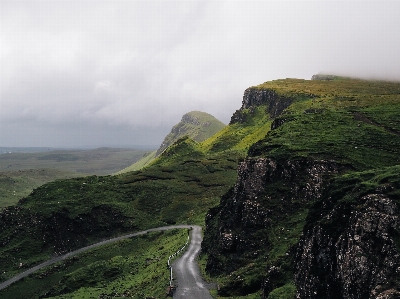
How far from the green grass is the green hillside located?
1.03 m

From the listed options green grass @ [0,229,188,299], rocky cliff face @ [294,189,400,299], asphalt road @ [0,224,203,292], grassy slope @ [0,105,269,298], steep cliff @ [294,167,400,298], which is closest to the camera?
rocky cliff face @ [294,189,400,299]

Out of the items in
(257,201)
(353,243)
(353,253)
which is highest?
(353,243)

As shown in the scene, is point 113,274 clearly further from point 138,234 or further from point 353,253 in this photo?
point 353,253

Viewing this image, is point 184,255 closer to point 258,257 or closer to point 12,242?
point 258,257

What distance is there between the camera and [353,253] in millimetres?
39562

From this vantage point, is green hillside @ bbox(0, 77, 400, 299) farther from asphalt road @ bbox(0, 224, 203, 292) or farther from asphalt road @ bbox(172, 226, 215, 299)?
asphalt road @ bbox(0, 224, 203, 292)

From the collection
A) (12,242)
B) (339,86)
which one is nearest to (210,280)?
(12,242)

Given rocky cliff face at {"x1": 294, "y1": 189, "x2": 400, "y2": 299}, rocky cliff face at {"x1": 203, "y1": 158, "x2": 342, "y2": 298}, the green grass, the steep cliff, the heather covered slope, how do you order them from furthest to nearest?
the green grass → rocky cliff face at {"x1": 203, "y1": 158, "x2": 342, "y2": 298} → the heather covered slope → the steep cliff → rocky cliff face at {"x1": 294, "y1": 189, "x2": 400, "y2": 299}

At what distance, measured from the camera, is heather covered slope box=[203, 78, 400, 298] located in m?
39.4

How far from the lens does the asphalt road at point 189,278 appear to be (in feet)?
205

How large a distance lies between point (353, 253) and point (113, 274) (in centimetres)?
6774

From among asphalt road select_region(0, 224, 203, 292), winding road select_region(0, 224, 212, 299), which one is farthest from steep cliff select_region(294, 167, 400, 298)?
asphalt road select_region(0, 224, 203, 292)

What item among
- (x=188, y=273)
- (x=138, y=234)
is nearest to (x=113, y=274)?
(x=188, y=273)

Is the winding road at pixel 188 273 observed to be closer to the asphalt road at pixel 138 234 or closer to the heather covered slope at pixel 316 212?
the asphalt road at pixel 138 234
